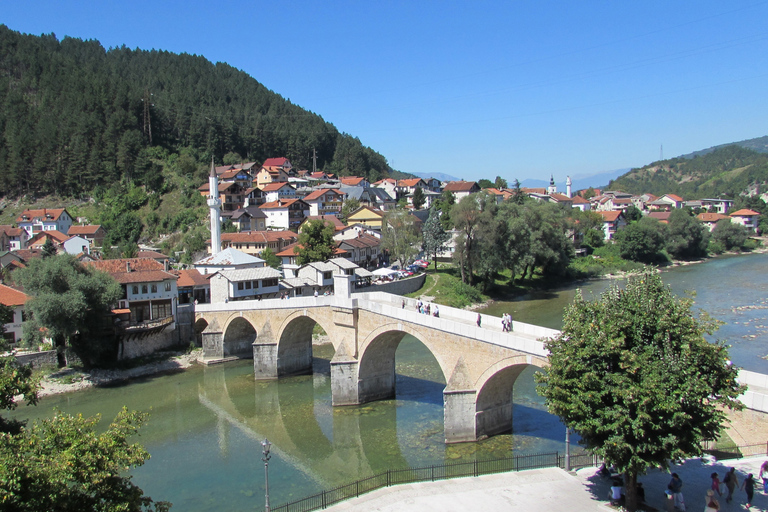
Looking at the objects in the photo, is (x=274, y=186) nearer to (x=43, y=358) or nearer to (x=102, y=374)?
(x=102, y=374)

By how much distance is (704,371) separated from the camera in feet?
35.0

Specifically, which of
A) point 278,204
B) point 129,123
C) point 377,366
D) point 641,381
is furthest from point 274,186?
point 641,381

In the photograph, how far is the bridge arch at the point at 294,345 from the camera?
27.5m

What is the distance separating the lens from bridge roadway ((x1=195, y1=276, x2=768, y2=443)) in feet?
56.7

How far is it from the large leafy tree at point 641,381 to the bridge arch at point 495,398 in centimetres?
485

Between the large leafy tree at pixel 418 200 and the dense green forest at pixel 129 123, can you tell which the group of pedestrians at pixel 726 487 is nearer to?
the dense green forest at pixel 129 123

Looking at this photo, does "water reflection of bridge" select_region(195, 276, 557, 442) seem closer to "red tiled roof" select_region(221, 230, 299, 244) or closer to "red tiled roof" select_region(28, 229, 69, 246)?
"red tiled roof" select_region(221, 230, 299, 244)

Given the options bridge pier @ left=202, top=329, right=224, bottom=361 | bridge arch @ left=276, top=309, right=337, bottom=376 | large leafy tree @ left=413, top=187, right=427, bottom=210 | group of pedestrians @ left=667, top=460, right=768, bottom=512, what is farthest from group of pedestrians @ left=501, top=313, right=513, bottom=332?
large leafy tree @ left=413, top=187, right=427, bottom=210

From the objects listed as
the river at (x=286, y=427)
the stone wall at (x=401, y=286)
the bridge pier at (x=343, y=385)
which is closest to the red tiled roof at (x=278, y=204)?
the stone wall at (x=401, y=286)

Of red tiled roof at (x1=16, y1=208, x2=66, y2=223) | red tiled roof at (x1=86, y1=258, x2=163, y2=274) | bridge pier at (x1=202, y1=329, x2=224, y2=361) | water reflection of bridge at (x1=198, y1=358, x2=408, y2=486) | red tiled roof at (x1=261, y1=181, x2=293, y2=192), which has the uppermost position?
red tiled roof at (x1=261, y1=181, x2=293, y2=192)

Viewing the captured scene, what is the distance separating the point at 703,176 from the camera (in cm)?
17662

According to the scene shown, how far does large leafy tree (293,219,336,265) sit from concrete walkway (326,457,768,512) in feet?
102

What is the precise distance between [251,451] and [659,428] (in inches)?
541

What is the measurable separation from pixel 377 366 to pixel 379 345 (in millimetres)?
1059
